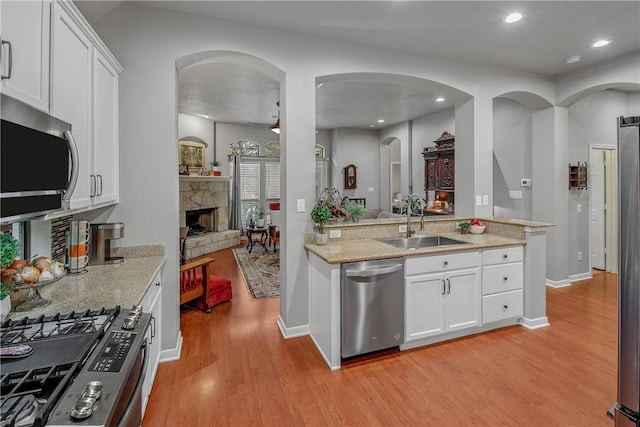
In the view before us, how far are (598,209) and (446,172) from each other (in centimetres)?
241

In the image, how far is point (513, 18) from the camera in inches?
116

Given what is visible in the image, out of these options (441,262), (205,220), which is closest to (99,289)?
(441,262)

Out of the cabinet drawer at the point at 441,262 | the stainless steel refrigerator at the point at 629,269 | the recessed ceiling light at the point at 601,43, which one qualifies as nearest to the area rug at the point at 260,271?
the cabinet drawer at the point at 441,262

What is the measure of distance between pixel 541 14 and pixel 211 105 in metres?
5.59

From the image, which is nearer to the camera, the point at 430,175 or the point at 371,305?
the point at 371,305

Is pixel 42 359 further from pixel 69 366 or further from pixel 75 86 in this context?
pixel 75 86

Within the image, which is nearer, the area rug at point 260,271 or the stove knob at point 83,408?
the stove knob at point 83,408

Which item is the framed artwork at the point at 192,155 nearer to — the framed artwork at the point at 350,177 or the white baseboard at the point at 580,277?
the framed artwork at the point at 350,177

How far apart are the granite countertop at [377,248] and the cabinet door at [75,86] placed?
1.66m

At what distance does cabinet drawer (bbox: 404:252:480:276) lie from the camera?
2723 mm

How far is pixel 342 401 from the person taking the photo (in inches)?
84.9

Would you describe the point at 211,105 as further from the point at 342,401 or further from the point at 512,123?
the point at 342,401

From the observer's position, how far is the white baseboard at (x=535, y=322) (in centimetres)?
325

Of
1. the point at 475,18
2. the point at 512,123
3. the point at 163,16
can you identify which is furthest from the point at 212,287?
the point at 512,123
